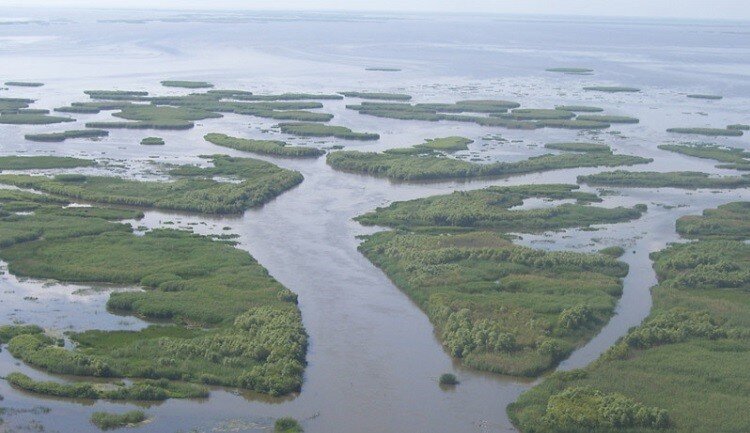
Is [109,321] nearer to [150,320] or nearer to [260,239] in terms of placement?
[150,320]

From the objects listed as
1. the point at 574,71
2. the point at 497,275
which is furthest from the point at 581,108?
the point at 497,275

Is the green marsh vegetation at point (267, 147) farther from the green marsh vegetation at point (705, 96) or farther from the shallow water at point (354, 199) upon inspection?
the green marsh vegetation at point (705, 96)

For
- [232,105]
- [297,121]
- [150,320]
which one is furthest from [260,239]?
[232,105]

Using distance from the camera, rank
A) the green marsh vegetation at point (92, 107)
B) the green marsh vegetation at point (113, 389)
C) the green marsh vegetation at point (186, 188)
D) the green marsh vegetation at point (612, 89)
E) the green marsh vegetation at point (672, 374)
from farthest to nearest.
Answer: the green marsh vegetation at point (612, 89) → the green marsh vegetation at point (92, 107) → the green marsh vegetation at point (186, 188) → the green marsh vegetation at point (113, 389) → the green marsh vegetation at point (672, 374)

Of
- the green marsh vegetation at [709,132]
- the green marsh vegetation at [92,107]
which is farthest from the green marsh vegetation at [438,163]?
the green marsh vegetation at [92,107]

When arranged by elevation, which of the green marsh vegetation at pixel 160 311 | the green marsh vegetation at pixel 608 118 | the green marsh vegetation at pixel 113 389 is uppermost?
the green marsh vegetation at pixel 608 118

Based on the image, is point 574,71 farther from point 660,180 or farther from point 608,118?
point 660,180
